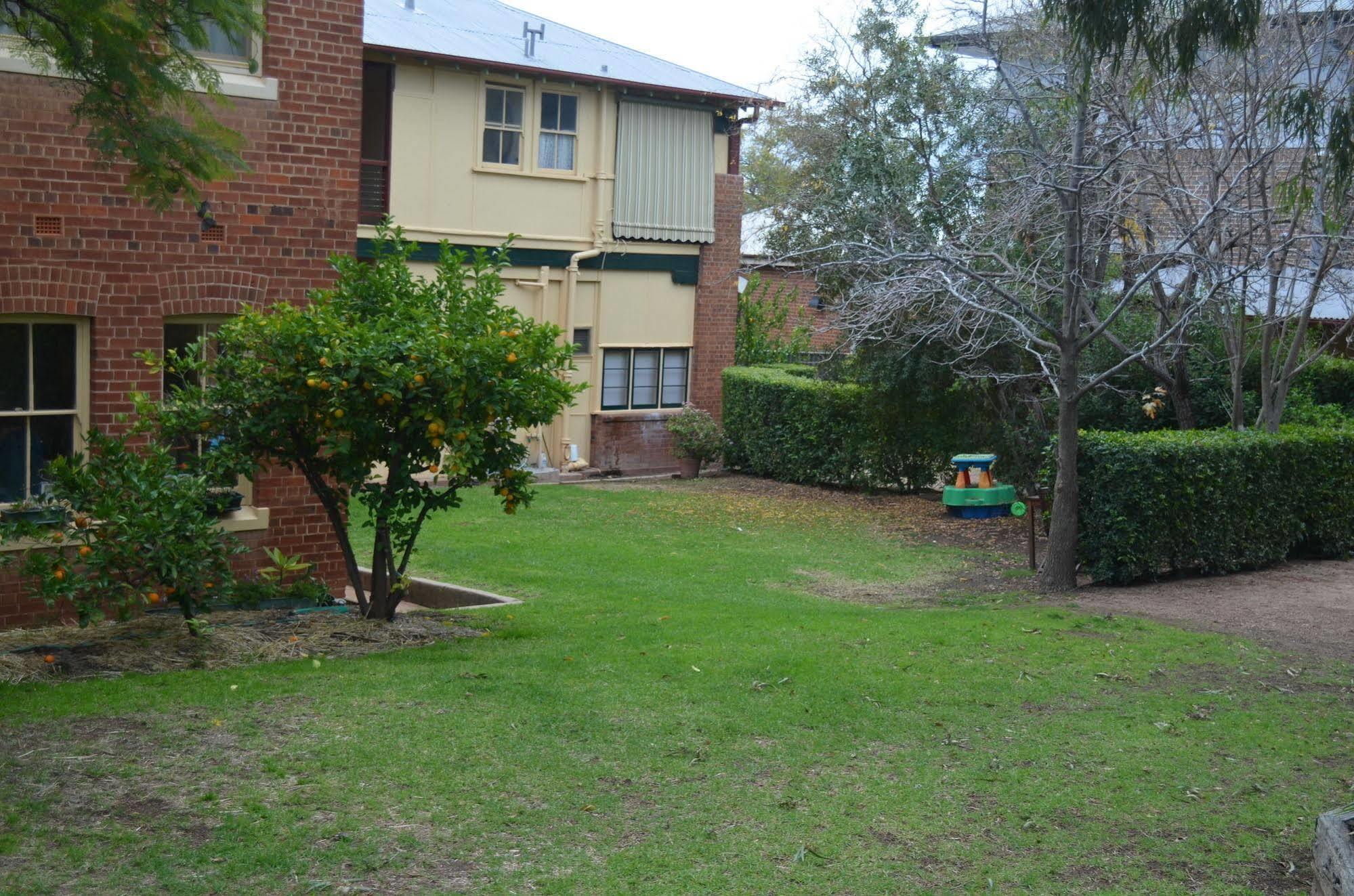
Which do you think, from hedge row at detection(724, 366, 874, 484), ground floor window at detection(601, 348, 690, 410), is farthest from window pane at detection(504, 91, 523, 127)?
hedge row at detection(724, 366, 874, 484)

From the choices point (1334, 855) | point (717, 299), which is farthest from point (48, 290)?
point (717, 299)

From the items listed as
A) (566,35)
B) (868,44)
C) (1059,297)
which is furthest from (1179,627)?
(566,35)

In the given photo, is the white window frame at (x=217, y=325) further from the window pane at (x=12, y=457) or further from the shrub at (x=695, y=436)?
the shrub at (x=695, y=436)

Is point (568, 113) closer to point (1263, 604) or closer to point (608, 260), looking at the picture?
point (608, 260)

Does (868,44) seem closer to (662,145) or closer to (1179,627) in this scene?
(662,145)

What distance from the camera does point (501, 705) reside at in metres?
7.29

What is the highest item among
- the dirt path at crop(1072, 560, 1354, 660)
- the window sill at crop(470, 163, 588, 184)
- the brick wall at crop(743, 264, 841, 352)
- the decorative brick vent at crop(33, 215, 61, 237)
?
the window sill at crop(470, 163, 588, 184)

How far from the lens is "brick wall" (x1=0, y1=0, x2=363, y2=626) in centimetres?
970

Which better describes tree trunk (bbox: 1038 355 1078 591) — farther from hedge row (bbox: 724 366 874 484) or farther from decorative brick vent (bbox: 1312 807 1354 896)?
hedge row (bbox: 724 366 874 484)

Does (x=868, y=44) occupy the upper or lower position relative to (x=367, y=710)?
upper

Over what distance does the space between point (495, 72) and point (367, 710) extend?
16004 mm

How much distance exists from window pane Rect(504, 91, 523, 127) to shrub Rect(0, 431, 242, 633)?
1402 cm

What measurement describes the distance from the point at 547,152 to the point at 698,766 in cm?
1710

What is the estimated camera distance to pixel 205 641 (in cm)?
855
